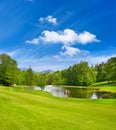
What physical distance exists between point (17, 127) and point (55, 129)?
7.51 feet

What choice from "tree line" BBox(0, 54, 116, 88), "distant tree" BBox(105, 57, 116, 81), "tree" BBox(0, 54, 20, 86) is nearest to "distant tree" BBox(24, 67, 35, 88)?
"tree line" BBox(0, 54, 116, 88)

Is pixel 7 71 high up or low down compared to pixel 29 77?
down

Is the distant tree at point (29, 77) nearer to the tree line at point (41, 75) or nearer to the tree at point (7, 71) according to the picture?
the tree line at point (41, 75)

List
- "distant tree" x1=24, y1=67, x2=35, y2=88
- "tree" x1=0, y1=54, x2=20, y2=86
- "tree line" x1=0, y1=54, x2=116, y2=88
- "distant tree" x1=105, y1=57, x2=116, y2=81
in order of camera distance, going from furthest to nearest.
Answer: "distant tree" x1=24, y1=67, x2=35, y2=88 → "distant tree" x1=105, y1=57, x2=116, y2=81 → "tree line" x1=0, y1=54, x2=116, y2=88 → "tree" x1=0, y1=54, x2=20, y2=86

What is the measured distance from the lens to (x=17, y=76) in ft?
357

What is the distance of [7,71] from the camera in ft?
339

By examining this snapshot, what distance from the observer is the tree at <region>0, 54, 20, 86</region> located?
103588 mm

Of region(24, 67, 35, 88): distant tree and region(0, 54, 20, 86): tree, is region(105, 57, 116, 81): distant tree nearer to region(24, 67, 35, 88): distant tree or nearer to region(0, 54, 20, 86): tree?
region(0, 54, 20, 86): tree

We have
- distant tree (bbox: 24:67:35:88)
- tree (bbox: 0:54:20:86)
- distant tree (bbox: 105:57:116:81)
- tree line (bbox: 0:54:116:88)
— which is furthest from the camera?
distant tree (bbox: 24:67:35:88)

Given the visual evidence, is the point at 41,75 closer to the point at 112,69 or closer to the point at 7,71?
the point at 7,71

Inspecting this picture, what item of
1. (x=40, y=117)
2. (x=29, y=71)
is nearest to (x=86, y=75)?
(x=29, y=71)

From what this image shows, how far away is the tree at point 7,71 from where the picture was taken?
10359 centimetres

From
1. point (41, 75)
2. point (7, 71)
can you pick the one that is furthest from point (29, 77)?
point (7, 71)

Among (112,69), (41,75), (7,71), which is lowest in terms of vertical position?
(7,71)
